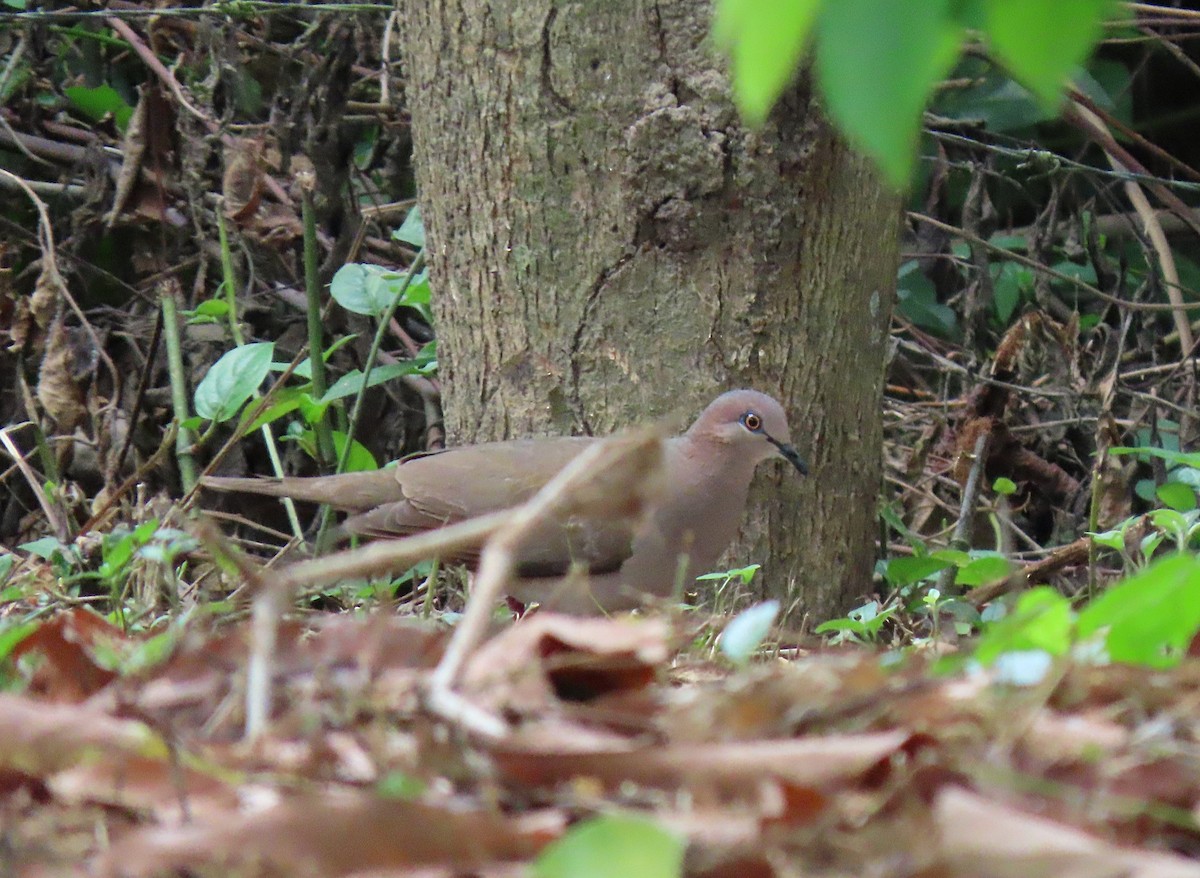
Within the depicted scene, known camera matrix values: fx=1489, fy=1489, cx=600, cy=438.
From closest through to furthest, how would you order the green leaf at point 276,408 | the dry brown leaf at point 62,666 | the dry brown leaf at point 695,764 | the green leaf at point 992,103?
the dry brown leaf at point 695,764
the dry brown leaf at point 62,666
the green leaf at point 276,408
the green leaf at point 992,103

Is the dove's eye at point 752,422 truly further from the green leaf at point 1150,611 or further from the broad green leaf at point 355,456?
the green leaf at point 1150,611

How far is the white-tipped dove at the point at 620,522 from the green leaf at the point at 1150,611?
2.28 metres

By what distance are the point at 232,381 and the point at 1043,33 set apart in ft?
11.3

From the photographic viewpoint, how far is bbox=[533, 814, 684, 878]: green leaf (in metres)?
0.97

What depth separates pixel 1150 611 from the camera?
54.8 inches

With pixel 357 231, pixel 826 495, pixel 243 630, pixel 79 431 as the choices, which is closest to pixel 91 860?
pixel 243 630

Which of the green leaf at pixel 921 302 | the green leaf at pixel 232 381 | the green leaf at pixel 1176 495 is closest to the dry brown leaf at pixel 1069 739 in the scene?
the green leaf at pixel 1176 495

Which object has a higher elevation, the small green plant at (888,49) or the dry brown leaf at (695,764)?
the small green plant at (888,49)

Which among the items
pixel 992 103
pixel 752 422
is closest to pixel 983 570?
pixel 752 422

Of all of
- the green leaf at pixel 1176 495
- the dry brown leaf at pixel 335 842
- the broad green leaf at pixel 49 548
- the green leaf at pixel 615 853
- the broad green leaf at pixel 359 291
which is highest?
the green leaf at pixel 615 853

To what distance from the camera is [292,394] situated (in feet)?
15.7

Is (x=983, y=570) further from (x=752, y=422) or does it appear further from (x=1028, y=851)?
(x=1028, y=851)

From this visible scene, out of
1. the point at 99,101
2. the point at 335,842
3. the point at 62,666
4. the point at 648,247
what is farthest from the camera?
the point at 99,101

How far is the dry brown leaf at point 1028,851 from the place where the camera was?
1.03 m
